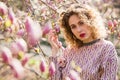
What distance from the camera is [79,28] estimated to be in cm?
225

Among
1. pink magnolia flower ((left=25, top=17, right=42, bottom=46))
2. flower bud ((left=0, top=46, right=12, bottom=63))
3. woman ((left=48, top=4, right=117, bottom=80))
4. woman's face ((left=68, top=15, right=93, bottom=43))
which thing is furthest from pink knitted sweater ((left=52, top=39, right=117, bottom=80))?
flower bud ((left=0, top=46, right=12, bottom=63))

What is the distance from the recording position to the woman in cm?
232

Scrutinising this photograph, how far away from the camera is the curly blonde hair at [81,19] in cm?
234

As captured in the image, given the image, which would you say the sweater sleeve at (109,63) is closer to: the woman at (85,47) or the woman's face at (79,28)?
the woman at (85,47)

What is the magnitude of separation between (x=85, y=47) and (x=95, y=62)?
135 millimetres

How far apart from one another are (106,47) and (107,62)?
0.29 ft

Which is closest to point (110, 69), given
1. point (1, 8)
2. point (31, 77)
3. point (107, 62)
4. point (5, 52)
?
point (107, 62)

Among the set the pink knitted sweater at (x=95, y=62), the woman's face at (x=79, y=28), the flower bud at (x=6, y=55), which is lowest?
the pink knitted sweater at (x=95, y=62)

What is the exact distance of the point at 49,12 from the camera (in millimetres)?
3324

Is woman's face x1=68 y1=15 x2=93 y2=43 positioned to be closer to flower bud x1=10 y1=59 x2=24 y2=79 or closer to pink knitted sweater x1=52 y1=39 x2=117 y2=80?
pink knitted sweater x1=52 y1=39 x2=117 y2=80

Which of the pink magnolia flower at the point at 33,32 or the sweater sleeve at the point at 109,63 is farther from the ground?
the pink magnolia flower at the point at 33,32

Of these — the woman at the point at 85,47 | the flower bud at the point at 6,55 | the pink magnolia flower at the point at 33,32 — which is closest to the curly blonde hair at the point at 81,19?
the woman at the point at 85,47

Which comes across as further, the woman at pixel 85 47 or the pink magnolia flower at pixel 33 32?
the woman at pixel 85 47

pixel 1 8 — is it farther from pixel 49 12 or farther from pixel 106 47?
pixel 49 12
